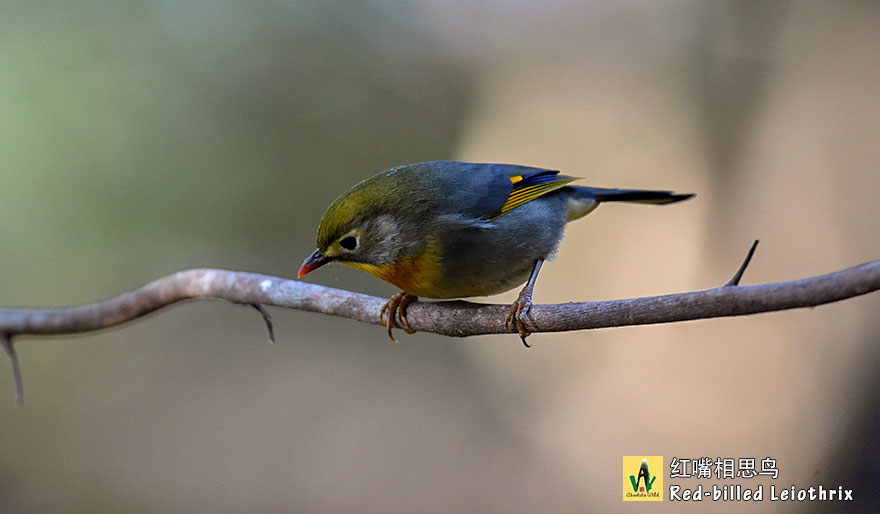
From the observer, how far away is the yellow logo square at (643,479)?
3529 mm

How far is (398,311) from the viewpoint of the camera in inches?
116

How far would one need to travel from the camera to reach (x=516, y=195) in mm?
3059

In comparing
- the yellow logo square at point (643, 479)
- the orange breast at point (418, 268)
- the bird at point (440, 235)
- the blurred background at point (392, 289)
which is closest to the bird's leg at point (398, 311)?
the bird at point (440, 235)

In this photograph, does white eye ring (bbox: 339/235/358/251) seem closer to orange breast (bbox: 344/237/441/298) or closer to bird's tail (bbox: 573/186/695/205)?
orange breast (bbox: 344/237/441/298)

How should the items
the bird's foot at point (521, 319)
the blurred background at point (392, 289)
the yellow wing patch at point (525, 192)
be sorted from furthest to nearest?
1. the blurred background at point (392, 289)
2. the yellow wing patch at point (525, 192)
3. the bird's foot at point (521, 319)

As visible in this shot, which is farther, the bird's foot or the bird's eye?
the bird's eye

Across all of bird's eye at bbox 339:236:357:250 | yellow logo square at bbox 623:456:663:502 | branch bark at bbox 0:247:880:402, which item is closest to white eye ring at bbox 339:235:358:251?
bird's eye at bbox 339:236:357:250

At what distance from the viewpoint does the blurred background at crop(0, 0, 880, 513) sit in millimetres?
4742

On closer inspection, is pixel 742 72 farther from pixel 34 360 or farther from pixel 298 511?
pixel 34 360

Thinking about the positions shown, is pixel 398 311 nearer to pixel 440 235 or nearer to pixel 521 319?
pixel 440 235

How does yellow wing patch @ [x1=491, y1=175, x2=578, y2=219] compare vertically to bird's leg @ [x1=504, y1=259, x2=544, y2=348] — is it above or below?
above

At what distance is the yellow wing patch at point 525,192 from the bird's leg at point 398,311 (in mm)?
549

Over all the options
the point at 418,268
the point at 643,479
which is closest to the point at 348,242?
the point at 418,268

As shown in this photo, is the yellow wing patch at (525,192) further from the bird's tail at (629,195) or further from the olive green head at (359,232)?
the olive green head at (359,232)
